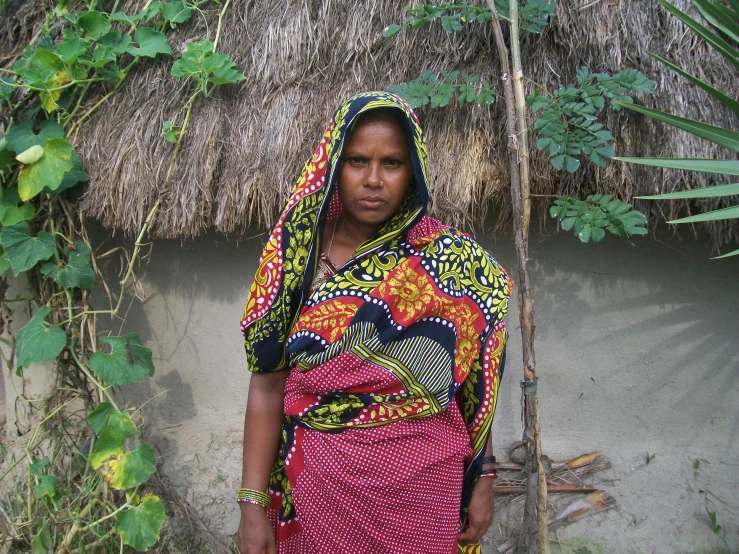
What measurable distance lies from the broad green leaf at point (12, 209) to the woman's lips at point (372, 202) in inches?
64.8

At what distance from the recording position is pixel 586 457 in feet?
8.30

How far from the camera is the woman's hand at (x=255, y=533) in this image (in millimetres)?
1630

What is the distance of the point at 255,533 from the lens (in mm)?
1635

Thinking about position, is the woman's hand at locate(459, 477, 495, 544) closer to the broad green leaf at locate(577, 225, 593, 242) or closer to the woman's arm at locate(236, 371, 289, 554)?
the woman's arm at locate(236, 371, 289, 554)

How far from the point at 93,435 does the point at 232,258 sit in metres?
0.98

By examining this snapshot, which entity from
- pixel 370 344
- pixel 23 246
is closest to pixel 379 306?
pixel 370 344

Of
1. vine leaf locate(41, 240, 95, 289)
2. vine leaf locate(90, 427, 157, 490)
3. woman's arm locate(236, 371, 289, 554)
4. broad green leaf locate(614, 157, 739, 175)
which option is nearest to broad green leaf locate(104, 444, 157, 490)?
vine leaf locate(90, 427, 157, 490)

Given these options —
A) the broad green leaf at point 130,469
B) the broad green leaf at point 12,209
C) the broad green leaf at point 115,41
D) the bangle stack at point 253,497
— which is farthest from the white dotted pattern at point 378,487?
the broad green leaf at point 115,41

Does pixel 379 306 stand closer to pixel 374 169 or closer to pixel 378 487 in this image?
pixel 374 169

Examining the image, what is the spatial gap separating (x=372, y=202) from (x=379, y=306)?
0.26 m

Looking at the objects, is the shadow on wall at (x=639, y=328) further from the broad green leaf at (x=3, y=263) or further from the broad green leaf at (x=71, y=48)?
the broad green leaf at (x=3, y=263)

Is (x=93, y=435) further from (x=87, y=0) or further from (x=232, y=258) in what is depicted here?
(x=87, y=0)

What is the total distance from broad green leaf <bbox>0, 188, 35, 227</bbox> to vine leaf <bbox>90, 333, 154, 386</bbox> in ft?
1.91

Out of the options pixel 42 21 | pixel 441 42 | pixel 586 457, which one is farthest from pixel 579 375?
pixel 42 21
